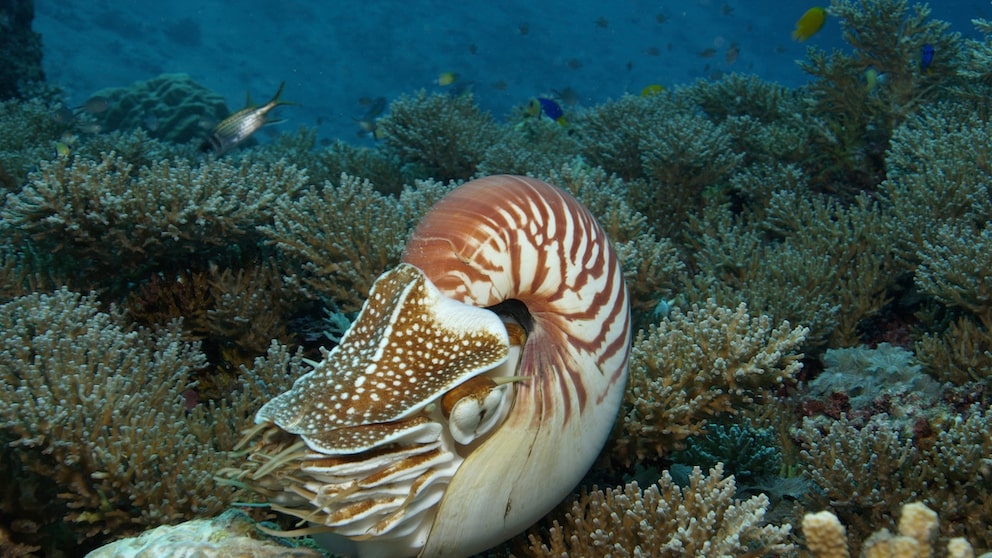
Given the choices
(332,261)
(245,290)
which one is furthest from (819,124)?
(245,290)

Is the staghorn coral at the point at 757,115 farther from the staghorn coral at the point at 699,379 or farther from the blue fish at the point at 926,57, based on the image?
the staghorn coral at the point at 699,379

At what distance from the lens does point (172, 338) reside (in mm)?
2732

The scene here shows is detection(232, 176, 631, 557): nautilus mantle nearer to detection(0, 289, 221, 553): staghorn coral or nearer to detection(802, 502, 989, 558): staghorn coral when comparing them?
detection(802, 502, 989, 558): staghorn coral

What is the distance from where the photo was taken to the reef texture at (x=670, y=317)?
6.56ft

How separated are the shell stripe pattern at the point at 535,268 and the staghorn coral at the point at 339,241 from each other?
133cm

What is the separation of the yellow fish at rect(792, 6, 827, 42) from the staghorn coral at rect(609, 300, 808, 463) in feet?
26.5

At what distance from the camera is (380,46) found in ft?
135

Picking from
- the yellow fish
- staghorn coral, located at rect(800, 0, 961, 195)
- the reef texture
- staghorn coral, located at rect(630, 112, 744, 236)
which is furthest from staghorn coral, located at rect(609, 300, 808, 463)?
the yellow fish

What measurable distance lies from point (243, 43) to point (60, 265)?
44.4 metres

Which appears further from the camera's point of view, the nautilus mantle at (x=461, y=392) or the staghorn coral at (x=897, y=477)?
the staghorn coral at (x=897, y=477)

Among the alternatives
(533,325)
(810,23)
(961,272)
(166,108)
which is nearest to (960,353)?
(961,272)

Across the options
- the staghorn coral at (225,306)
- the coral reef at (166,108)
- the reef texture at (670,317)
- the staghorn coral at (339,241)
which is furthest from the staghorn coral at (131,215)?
the coral reef at (166,108)

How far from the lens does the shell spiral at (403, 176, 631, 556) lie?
1.49 meters

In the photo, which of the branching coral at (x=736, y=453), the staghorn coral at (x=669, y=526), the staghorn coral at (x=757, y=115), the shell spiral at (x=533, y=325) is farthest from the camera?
the staghorn coral at (x=757, y=115)
